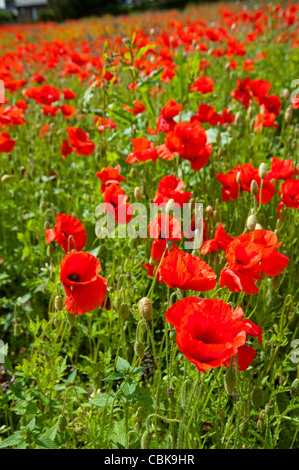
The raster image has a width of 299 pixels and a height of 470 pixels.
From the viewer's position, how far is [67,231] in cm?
145

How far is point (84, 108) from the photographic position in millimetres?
2547

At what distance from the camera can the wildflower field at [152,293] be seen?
1.09 meters

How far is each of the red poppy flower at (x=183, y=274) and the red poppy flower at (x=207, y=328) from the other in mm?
87

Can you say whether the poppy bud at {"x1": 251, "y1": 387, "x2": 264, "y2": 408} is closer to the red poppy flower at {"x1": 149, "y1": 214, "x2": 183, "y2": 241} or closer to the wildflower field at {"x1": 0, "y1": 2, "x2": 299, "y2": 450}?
the wildflower field at {"x1": 0, "y1": 2, "x2": 299, "y2": 450}

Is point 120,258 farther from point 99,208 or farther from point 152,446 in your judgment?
point 152,446

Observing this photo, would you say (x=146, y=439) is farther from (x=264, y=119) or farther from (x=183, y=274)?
(x=264, y=119)

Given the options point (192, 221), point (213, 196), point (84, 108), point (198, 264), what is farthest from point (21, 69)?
point (198, 264)

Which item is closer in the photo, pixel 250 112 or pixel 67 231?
pixel 67 231

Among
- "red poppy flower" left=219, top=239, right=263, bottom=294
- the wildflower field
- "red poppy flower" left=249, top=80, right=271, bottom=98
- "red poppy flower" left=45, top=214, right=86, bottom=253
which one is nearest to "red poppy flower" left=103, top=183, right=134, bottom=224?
the wildflower field

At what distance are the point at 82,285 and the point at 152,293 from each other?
0.35 meters

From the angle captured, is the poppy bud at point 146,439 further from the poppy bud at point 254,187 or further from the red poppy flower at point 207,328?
the poppy bud at point 254,187

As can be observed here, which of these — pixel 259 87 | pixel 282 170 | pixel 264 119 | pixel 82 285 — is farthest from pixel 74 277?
pixel 259 87

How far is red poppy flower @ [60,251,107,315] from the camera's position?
3.56 feet

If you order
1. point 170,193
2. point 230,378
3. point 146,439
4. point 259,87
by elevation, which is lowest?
point 146,439
